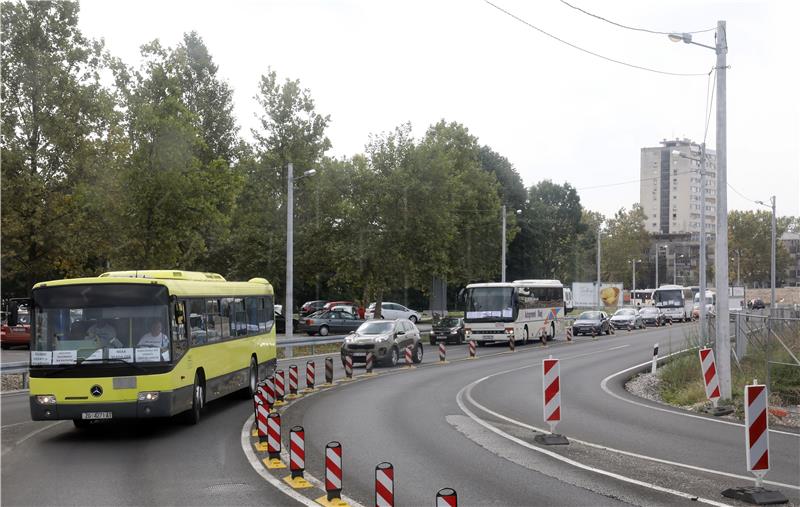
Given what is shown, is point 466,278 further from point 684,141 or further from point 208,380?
point 684,141

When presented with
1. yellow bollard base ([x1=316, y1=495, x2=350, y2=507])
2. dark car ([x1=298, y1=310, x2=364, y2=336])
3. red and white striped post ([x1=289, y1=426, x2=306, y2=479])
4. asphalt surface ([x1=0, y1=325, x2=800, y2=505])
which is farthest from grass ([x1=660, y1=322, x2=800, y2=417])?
dark car ([x1=298, y1=310, x2=364, y2=336])

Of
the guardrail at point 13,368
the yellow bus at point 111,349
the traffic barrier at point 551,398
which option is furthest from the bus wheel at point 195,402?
the guardrail at point 13,368

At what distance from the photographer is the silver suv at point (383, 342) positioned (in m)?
28.4

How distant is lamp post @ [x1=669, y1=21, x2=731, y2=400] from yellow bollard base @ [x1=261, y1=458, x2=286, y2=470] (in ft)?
36.4

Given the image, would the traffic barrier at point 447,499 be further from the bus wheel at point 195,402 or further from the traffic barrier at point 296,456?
the bus wheel at point 195,402

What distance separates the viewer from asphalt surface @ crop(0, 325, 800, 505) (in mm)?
9828

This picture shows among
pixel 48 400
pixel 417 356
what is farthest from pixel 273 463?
pixel 417 356

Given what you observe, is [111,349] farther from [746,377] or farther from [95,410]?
[746,377]

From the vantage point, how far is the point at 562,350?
39188 mm

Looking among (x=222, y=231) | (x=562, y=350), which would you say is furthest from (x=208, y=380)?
(x=222, y=231)

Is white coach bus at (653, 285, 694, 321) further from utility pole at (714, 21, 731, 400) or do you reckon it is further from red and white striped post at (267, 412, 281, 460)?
red and white striped post at (267, 412, 281, 460)

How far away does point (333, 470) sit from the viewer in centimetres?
920

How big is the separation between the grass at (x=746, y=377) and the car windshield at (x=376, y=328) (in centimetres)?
970

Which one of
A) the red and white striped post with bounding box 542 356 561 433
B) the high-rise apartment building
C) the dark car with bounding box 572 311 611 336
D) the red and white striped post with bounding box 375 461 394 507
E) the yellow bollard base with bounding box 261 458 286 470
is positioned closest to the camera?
the red and white striped post with bounding box 375 461 394 507
